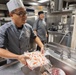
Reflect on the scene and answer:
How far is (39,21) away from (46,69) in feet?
7.47

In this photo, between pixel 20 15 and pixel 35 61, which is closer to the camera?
pixel 35 61

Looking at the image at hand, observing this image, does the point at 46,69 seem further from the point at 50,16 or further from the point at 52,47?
the point at 50,16

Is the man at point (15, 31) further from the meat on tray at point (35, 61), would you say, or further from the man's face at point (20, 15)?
the meat on tray at point (35, 61)

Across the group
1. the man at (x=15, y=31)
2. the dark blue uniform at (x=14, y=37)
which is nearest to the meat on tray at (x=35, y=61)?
the man at (x=15, y=31)

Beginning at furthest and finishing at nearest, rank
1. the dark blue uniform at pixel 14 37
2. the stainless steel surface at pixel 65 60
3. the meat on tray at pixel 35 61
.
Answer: the dark blue uniform at pixel 14 37
the stainless steel surface at pixel 65 60
the meat on tray at pixel 35 61

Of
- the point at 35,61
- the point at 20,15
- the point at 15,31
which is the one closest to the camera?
the point at 35,61

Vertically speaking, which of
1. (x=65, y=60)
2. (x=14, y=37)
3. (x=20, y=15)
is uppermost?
(x=20, y=15)

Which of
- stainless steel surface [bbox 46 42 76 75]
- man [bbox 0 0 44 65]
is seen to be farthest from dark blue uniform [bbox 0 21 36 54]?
stainless steel surface [bbox 46 42 76 75]

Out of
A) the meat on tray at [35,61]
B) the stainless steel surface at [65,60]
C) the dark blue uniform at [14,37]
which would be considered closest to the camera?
the meat on tray at [35,61]

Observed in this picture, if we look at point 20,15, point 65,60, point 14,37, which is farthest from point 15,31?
point 65,60

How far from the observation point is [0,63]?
1097 millimetres

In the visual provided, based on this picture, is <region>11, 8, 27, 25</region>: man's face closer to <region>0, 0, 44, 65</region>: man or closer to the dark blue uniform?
<region>0, 0, 44, 65</region>: man

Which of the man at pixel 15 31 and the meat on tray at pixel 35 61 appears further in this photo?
the man at pixel 15 31

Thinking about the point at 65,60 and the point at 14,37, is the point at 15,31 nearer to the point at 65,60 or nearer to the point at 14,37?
the point at 14,37
